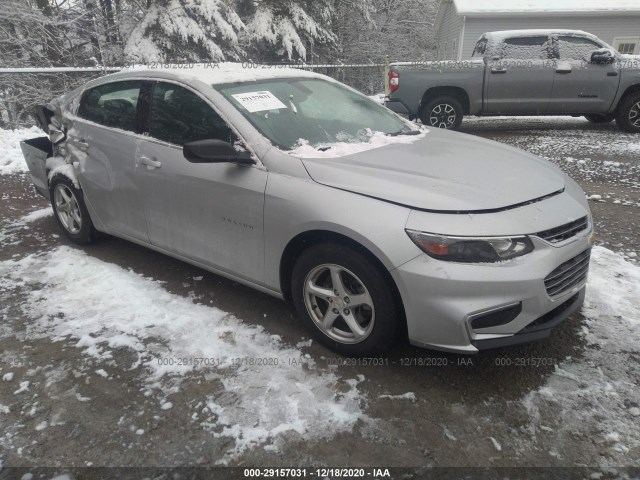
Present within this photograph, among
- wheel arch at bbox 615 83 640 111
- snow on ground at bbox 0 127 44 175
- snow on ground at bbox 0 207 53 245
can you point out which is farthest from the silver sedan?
wheel arch at bbox 615 83 640 111

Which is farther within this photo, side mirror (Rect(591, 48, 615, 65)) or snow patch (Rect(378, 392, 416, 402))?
side mirror (Rect(591, 48, 615, 65))

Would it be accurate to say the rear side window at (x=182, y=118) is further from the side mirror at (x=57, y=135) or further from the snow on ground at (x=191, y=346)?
the side mirror at (x=57, y=135)

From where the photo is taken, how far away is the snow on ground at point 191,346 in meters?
2.28

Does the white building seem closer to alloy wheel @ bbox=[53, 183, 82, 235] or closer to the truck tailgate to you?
the truck tailgate

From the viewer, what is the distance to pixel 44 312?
A: 3.25m

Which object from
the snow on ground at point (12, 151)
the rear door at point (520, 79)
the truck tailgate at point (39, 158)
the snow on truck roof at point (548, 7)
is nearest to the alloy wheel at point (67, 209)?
the truck tailgate at point (39, 158)

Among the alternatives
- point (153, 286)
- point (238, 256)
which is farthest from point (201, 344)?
point (153, 286)

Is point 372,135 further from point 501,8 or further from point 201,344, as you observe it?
point 501,8

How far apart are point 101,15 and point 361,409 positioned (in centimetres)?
1763

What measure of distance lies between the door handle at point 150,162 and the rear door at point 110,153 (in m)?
0.13

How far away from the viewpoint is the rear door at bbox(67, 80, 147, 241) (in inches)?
140

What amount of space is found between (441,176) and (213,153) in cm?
131

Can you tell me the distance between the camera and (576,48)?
30.0ft

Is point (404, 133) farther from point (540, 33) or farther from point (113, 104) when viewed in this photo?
point (540, 33)
